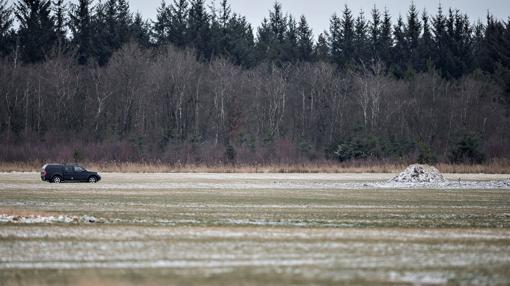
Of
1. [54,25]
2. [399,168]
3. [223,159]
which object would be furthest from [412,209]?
[54,25]

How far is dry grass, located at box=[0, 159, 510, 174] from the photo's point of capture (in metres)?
74.8

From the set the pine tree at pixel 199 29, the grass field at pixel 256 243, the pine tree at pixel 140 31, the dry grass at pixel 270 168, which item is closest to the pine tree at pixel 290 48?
the pine tree at pixel 199 29

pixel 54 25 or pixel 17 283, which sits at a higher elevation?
pixel 54 25

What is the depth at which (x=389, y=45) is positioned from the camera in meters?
138

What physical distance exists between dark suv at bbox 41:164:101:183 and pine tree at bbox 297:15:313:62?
77378 mm

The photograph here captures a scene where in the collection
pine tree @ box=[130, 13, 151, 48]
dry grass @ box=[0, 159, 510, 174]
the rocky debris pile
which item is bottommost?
the rocky debris pile

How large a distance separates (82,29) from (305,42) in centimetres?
3815

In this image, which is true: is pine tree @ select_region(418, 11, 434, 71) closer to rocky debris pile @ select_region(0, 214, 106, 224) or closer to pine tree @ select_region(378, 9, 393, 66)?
pine tree @ select_region(378, 9, 393, 66)

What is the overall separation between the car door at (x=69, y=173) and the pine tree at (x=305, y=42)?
253ft

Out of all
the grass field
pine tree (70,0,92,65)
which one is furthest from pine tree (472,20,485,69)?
the grass field

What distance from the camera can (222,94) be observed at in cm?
10788

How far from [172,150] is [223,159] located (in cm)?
994

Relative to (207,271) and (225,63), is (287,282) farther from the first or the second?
(225,63)

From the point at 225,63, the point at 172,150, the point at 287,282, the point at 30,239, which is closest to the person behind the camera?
the point at 287,282
